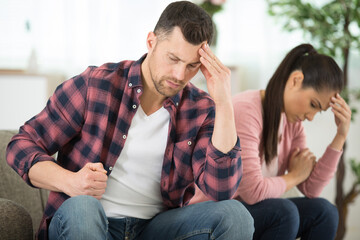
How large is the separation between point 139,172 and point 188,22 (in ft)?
1.46

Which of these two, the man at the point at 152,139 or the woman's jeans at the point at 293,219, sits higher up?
the man at the point at 152,139

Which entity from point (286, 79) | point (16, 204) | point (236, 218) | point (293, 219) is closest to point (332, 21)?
point (286, 79)

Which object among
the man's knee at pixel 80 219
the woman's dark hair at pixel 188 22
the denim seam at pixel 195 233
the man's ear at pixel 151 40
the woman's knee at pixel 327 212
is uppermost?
the woman's dark hair at pixel 188 22

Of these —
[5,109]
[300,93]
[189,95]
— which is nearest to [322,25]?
[300,93]

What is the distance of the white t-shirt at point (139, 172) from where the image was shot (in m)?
1.34

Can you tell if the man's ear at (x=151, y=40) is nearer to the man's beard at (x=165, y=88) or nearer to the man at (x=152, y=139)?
the man at (x=152, y=139)

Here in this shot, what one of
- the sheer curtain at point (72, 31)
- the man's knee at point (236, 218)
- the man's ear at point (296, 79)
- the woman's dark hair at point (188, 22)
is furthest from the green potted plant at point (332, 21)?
the man's knee at point (236, 218)

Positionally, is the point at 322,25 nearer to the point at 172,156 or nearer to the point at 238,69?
the point at 238,69

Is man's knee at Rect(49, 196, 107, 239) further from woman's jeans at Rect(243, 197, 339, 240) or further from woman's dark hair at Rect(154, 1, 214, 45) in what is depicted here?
woman's jeans at Rect(243, 197, 339, 240)

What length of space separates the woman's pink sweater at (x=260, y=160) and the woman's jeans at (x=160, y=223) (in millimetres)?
336

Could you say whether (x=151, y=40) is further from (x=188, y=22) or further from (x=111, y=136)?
(x=111, y=136)

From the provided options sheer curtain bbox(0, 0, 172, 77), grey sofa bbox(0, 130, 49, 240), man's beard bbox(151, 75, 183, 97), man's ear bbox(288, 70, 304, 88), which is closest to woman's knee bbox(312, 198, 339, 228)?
man's ear bbox(288, 70, 304, 88)

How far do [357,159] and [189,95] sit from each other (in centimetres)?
212

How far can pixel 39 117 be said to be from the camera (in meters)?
1.32
